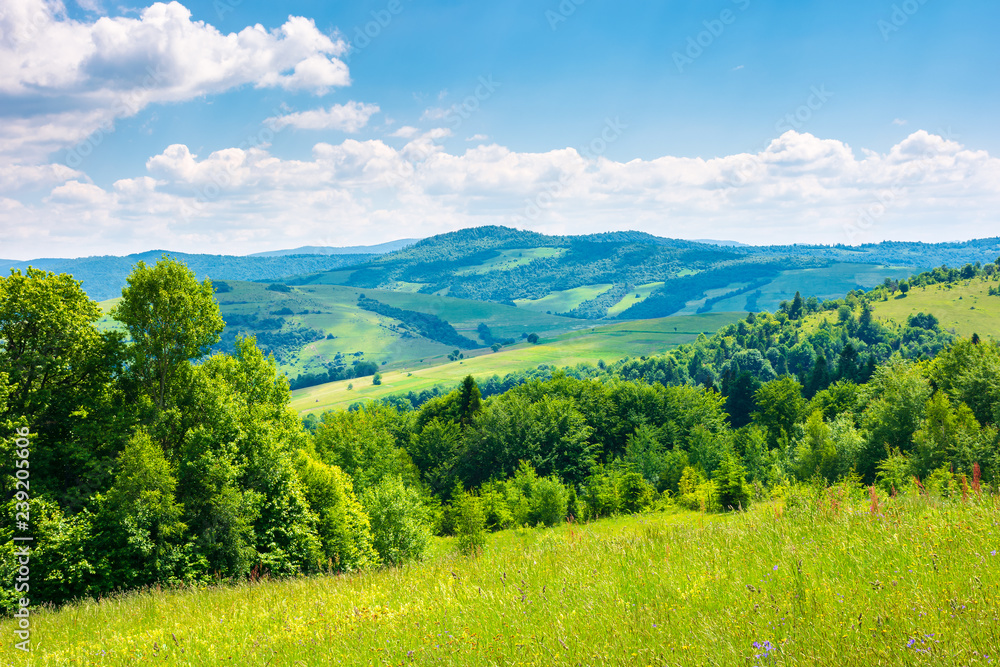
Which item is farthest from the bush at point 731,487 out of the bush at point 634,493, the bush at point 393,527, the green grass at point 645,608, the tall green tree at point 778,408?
the green grass at point 645,608

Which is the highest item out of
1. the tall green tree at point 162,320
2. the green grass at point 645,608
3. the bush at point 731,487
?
the tall green tree at point 162,320

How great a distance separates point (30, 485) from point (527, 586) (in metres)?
20.0

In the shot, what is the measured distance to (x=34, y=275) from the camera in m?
20.6

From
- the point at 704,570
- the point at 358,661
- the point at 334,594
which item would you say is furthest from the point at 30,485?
the point at 704,570

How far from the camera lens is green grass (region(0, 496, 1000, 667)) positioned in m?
4.98

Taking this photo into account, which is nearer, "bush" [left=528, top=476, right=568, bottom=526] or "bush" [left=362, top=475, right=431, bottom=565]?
"bush" [left=362, top=475, right=431, bottom=565]

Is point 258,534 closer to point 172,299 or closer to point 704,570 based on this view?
point 172,299

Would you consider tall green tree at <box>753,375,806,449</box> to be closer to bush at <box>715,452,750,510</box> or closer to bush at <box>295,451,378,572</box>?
bush at <box>715,452,750,510</box>

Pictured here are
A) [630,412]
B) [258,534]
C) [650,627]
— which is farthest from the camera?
[630,412]

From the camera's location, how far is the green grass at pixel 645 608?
16.4 feet

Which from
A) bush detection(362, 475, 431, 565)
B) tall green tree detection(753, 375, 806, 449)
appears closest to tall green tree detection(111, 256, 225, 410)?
bush detection(362, 475, 431, 565)

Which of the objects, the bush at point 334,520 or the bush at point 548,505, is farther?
the bush at point 548,505

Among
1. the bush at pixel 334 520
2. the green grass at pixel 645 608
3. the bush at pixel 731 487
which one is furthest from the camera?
the bush at pixel 731 487

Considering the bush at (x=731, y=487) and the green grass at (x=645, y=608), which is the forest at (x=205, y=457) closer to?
the bush at (x=731, y=487)
